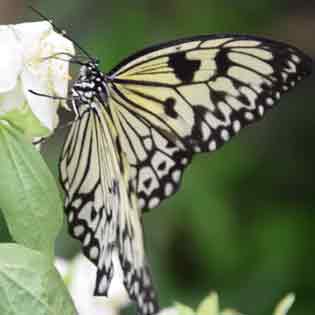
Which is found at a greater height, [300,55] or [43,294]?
[300,55]

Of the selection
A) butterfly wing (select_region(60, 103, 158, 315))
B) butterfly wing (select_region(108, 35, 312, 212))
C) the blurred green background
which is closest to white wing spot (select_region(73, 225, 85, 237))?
butterfly wing (select_region(60, 103, 158, 315))

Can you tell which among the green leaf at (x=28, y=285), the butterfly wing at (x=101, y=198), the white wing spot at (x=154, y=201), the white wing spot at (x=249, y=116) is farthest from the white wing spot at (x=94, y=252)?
the green leaf at (x=28, y=285)

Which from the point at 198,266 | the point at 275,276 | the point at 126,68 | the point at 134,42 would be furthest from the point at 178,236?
the point at 126,68

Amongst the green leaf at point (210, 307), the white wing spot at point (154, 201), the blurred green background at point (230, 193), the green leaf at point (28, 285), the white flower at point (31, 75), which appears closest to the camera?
the green leaf at point (28, 285)

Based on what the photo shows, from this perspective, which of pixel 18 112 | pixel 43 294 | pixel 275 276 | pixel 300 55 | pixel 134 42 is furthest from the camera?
pixel 134 42

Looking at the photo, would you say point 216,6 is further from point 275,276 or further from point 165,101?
point 165,101

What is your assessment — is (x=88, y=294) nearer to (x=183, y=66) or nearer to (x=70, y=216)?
(x=70, y=216)

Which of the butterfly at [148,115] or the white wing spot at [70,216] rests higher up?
the butterfly at [148,115]

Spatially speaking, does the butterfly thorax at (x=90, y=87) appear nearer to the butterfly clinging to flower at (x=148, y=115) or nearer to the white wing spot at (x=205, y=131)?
the butterfly clinging to flower at (x=148, y=115)
